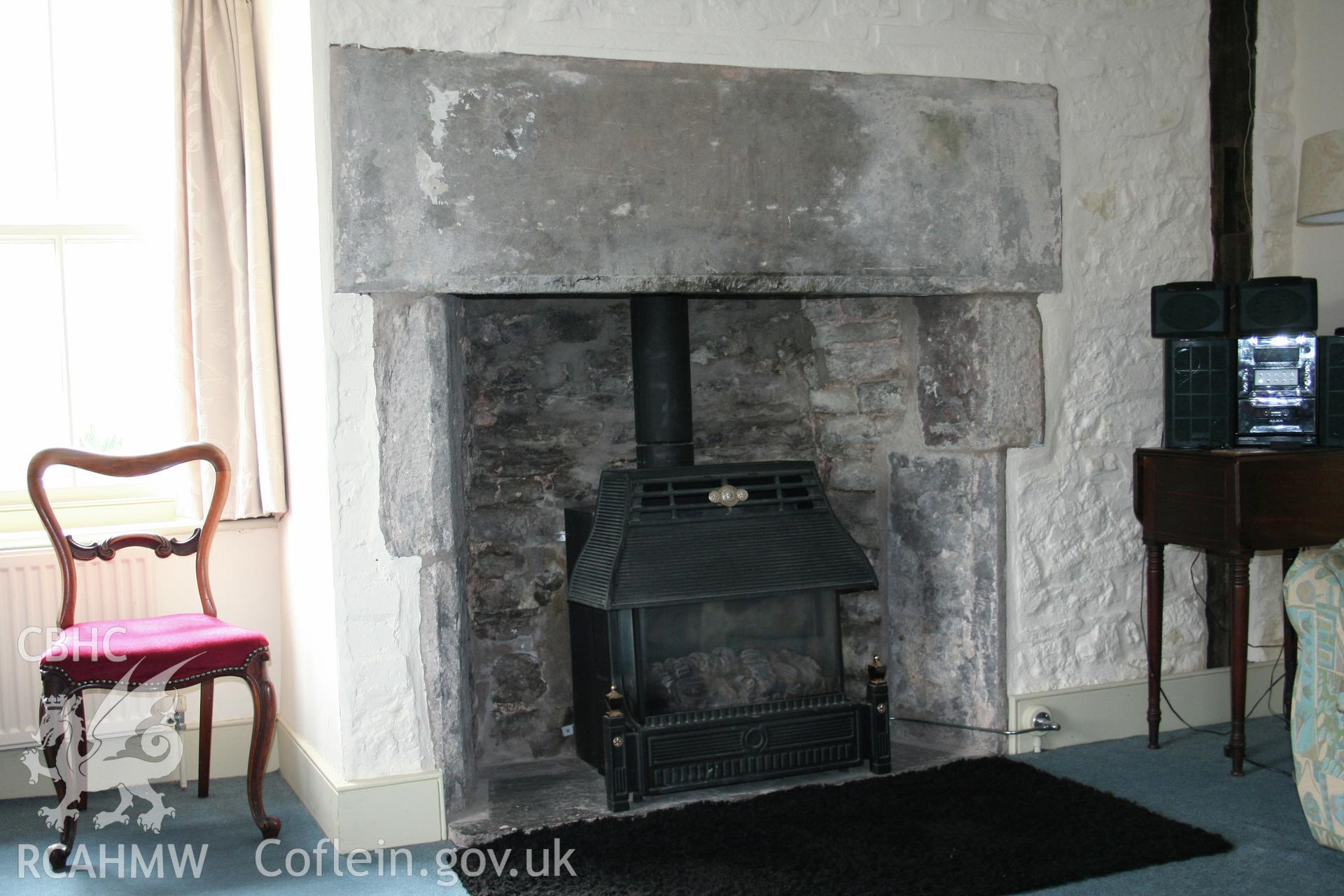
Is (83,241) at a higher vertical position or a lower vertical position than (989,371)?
higher

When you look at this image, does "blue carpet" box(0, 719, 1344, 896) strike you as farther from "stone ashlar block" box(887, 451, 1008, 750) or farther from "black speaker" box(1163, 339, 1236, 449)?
"black speaker" box(1163, 339, 1236, 449)

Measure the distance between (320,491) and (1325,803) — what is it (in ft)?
8.08

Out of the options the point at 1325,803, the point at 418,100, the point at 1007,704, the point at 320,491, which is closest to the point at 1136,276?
the point at 1007,704

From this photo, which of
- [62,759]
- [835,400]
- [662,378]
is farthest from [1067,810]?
[62,759]

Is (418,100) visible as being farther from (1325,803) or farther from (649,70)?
(1325,803)

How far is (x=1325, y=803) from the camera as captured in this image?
8.79 feet

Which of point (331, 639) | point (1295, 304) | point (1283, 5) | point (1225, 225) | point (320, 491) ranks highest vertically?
point (1283, 5)

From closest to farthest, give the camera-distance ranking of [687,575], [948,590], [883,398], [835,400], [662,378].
A: [687,575] < [662,378] < [948,590] < [883,398] < [835,400]

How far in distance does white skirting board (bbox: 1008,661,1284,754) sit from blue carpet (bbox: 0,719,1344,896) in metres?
0.05

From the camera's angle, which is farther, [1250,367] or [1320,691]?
[1250,367]

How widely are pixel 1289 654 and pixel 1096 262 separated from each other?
130cm

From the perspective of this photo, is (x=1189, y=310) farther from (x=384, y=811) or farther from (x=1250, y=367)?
(x=384, y=811)

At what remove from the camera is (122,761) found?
3475mm

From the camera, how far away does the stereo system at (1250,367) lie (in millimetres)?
3309
